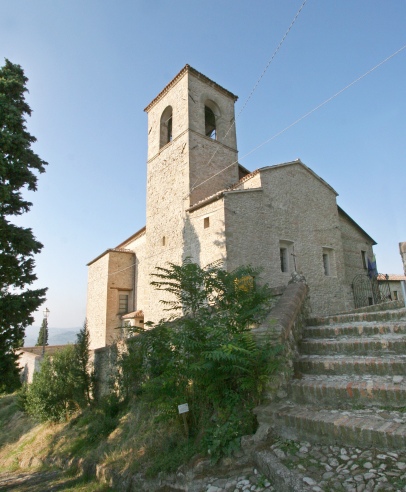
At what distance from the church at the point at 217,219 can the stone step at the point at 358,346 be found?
675 cm

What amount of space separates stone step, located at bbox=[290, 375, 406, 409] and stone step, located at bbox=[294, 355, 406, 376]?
0.46ft

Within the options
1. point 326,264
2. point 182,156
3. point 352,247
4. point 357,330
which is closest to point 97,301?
point 182,156

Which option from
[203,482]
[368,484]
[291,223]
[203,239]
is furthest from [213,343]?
[291,223]

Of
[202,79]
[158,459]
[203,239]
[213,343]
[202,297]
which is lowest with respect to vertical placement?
[158,459]

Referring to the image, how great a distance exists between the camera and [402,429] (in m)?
3.23

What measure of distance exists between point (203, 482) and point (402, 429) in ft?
8.09

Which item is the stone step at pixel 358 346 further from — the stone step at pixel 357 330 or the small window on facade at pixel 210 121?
the small window on facade at pixel 210 121

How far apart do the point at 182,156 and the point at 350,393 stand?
48.2 ft

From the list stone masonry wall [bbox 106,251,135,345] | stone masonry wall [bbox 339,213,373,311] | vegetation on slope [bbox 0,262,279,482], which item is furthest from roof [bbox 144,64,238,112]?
vegetation on slope [bbox 0,262,279,482]

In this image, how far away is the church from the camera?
13758 millimetres

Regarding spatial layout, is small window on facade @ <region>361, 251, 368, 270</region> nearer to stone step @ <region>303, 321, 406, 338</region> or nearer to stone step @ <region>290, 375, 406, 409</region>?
stone step @ <region>303, 321, 406, 338</region>

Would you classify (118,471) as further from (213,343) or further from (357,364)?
(357,364)

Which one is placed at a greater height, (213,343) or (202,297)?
(202,297)

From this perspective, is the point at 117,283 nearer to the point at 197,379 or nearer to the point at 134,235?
the point at 134,235
